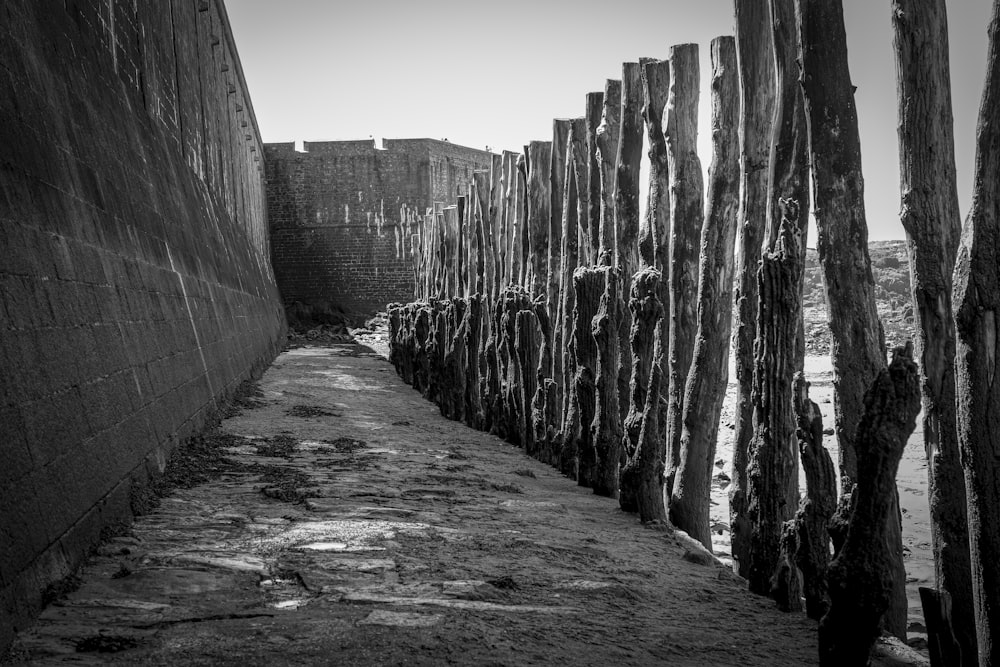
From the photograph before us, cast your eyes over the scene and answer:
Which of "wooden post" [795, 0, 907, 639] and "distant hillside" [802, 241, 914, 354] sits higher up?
"wooden post" [795, 0, 907, 639]

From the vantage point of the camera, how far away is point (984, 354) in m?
2.68

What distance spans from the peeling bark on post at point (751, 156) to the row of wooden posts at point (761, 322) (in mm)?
11

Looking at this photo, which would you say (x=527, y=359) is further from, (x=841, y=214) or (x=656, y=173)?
(x=841, y=214)

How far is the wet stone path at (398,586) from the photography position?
2967mm

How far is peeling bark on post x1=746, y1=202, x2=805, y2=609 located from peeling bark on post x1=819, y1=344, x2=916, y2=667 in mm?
973

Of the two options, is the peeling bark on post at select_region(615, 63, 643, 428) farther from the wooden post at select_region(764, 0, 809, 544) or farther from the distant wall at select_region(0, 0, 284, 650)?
the distant wall at select_region(0, 0, 284, 650)

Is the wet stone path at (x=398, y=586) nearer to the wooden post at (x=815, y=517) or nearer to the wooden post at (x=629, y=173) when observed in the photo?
the wooden post at (x=815, y=517)

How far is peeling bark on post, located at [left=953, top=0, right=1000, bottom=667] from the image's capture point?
104 inches

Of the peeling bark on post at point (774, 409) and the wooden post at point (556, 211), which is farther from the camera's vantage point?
the wooden post at point (556, 211)

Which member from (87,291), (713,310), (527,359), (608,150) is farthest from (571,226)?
(87,291)

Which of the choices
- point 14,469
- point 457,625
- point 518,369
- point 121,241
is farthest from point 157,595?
point 518,369

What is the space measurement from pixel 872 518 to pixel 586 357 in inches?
151

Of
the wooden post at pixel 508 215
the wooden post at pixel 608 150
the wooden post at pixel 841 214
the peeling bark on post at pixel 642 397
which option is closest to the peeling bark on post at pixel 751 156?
the peeling bark on post at pixel 642 397

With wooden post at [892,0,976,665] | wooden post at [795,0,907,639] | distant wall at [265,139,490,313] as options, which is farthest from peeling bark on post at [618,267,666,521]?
distant wall at [265,139,490,313]
